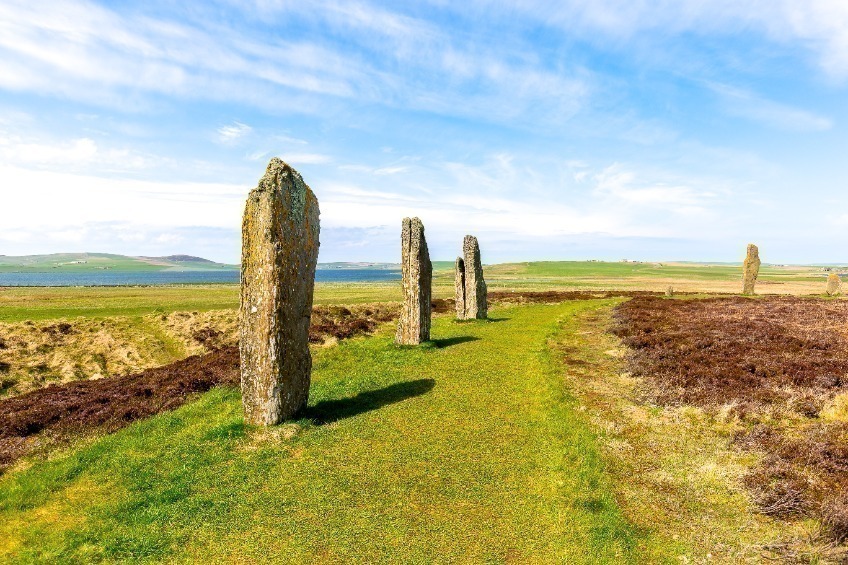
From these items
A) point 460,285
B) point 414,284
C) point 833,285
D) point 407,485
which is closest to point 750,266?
point 833,285

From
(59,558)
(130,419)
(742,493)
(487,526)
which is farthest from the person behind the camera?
(130,419)

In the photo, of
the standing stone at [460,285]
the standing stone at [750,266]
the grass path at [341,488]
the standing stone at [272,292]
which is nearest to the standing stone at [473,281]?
the standing stone at [460,285]

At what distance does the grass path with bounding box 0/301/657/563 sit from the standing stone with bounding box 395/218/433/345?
249 inches

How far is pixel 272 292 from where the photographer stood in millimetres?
11023

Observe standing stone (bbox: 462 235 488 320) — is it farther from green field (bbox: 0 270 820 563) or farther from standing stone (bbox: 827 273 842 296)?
standing stone (bbox: 827 273 842 296)

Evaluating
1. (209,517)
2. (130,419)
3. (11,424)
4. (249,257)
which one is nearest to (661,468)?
(209,517)

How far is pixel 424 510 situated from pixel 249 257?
280 inches

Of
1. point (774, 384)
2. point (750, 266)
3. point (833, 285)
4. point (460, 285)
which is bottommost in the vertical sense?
point (774, 384)

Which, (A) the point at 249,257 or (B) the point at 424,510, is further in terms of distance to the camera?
(A) the point at 249,257

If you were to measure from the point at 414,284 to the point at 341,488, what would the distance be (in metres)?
12.1

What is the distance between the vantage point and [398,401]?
13.2 metres

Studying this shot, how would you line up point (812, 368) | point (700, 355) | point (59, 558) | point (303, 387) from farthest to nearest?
point (700, 355)
point (812, 368)
point (303, 387)
point (59, 558)

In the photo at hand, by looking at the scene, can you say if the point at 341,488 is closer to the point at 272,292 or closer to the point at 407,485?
the point at 407,485

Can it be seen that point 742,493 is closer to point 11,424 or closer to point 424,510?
point 424,510
